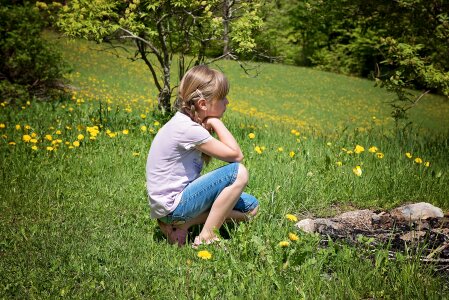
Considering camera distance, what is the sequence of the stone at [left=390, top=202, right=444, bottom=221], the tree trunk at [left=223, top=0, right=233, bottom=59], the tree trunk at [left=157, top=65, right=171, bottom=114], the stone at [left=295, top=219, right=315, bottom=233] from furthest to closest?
the tree trunk at [left=157, top=65, right=171, bottom=114] → the tree trunk at [left=223, top=0, right=233, bottom=59] → the stone at [left=390, top=202, right=444, bottom=221] → the stone at [left=295, top=219, right=315, bottom=233]

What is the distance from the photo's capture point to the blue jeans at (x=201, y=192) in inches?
113

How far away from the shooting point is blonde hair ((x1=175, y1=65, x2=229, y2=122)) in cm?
283

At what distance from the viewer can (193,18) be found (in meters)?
6.18

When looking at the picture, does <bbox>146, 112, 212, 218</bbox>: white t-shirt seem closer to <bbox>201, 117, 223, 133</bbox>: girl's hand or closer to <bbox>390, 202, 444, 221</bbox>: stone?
<bbox>201, 117, 223, 133</bbox>: girl's hand

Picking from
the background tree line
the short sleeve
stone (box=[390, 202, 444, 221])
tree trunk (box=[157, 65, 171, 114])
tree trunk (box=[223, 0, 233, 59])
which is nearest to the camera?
the short sleeve

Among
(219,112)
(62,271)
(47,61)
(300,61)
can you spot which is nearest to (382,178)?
(219,112)

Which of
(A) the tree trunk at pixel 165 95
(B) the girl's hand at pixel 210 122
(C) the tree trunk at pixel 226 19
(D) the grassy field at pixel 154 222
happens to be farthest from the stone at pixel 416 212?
(A) the tree trunk at pixel 165 95

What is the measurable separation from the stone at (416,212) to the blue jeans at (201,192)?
1.39 m

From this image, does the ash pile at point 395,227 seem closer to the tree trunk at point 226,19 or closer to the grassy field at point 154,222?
the grassy field at point 154,222

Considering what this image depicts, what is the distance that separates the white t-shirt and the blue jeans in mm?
45

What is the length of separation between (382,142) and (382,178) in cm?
159

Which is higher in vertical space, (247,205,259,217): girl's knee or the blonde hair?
the blonde hair

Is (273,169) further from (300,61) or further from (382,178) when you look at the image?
(300,61)

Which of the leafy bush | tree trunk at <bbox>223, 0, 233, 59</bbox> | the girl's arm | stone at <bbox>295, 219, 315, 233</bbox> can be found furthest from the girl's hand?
the leafy bush
